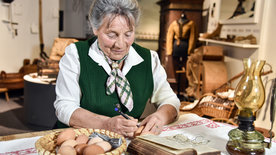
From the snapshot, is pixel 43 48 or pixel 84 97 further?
pixel 43 48

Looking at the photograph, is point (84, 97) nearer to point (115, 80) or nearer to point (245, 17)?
point (115, 80)

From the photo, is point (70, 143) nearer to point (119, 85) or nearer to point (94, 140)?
point (94, 140)

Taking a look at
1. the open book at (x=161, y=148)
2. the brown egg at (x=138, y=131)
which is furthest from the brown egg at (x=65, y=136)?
the brown egg at (x=138, y=131)

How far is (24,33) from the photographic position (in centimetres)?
657

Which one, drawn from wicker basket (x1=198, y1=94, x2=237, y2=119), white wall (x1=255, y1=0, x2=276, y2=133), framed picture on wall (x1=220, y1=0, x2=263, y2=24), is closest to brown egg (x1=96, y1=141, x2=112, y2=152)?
wicker basket (x1=198, y1=94, x2=237, y2=119)

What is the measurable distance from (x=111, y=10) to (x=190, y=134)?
768 mm

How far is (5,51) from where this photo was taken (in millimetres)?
6137

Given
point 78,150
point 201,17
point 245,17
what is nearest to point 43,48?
point 201,17

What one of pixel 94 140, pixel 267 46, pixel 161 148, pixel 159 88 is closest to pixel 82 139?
pixel 94 140

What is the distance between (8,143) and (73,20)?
10113 mm

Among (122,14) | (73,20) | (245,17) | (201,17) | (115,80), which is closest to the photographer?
(122,14)

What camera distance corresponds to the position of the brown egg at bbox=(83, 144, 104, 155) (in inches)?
35.6

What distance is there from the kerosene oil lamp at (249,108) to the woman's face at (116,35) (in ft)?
2.17

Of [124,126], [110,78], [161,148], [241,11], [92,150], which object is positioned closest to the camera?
[92,150]
